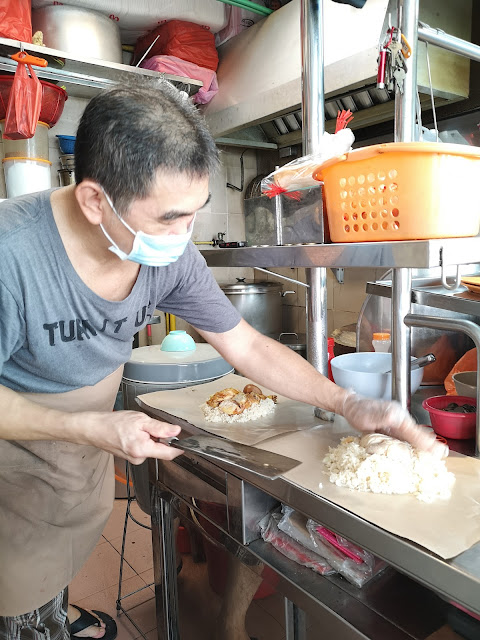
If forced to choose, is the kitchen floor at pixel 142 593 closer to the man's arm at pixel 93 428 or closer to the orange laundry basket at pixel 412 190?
the man's arm at pixel 93 428

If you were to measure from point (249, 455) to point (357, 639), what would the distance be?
0.39 meters

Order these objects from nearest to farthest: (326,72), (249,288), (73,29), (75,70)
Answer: (326,72) → (73,29) → (75,70) → (249,288)

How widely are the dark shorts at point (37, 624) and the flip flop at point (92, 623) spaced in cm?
60

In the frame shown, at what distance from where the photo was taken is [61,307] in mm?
1211

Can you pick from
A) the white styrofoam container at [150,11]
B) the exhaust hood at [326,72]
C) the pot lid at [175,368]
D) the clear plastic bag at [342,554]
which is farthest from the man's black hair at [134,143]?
the white styrofoam container at [150,11]

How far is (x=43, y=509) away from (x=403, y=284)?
1.22m

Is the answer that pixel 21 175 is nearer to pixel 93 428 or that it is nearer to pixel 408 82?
pixel 93 428

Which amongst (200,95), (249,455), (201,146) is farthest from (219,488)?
(200,95)

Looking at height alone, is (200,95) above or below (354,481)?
above

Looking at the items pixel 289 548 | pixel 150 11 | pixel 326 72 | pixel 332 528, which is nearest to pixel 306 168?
pixel 332 528

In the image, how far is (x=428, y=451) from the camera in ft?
3.44

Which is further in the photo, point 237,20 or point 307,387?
point 237,20

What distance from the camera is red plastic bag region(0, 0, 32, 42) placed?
278 cm

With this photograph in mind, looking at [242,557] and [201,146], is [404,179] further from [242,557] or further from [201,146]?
[242,557]
